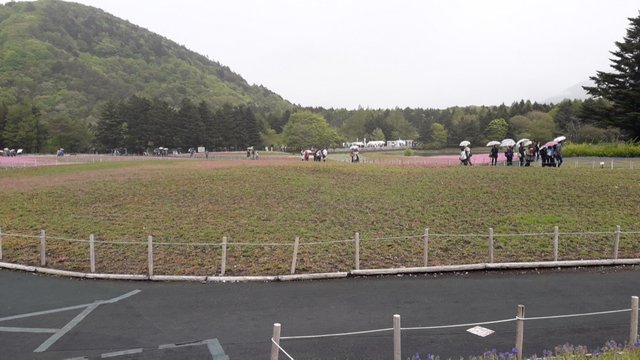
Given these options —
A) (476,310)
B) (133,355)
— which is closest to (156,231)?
(133,355)

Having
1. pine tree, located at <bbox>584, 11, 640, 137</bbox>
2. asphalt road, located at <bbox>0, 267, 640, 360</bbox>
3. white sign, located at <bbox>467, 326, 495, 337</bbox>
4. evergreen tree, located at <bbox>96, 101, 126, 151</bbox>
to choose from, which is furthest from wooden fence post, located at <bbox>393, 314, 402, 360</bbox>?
evergreen tree, located at <bbox>96, 101, 126, 151</bbox>

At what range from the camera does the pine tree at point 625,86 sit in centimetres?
4484

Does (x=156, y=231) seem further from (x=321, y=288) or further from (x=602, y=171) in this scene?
(x=602, y=171)

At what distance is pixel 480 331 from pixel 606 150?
39.4m

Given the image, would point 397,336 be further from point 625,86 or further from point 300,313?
point 625,86

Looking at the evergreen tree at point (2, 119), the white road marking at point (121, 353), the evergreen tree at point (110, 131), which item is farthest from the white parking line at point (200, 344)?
the evergreen tree at point (2, 119)

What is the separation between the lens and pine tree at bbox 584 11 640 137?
44.8 meters

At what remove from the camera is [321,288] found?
11.5 meters

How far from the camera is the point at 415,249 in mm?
14602

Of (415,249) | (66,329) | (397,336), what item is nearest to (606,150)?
(415,249)

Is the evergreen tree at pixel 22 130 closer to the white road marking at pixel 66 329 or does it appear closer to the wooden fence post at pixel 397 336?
the white road marking at pixel 66 329

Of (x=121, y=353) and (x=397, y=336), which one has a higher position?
(x=397, y=336)

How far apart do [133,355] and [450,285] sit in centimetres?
746

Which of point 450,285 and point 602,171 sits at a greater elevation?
point 602,171
